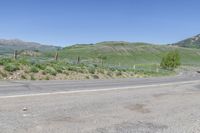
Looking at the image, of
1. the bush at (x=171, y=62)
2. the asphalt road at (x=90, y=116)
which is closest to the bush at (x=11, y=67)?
the asphalt road at (x=90, y=116)

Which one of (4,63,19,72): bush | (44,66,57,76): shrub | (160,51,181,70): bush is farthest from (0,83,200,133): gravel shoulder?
(160,51,181,70): bush

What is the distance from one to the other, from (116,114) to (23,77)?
47.4 feet

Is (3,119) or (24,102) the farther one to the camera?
(24,102)

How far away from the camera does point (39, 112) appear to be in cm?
896

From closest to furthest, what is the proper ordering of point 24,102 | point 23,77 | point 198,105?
point 24,102, point 198,105, point 23,77

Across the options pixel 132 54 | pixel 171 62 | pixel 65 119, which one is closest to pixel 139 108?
pixel 65 119

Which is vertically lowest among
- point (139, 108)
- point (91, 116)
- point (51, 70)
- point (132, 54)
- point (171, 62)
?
→ point (171, 62)

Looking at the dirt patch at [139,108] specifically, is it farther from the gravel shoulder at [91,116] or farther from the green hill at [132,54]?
the green hill at [132,54]

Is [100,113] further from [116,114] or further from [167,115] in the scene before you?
[167,115]

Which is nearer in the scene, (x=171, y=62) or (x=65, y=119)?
(x=65, y=119)

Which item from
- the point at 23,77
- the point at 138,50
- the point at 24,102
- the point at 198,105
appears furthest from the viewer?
the point at 138,50

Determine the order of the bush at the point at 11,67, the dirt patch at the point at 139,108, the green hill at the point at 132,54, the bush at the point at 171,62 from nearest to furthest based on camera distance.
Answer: the dirt patch at the point at 139,108 < the bush at the point at 11,67 < the bush at the point at 171,62 < the green hill at the point at 132,54

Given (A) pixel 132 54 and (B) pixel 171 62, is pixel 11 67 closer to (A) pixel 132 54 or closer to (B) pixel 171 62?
(B) pixel 171 62

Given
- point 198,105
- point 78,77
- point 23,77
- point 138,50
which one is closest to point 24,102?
point 198,105
